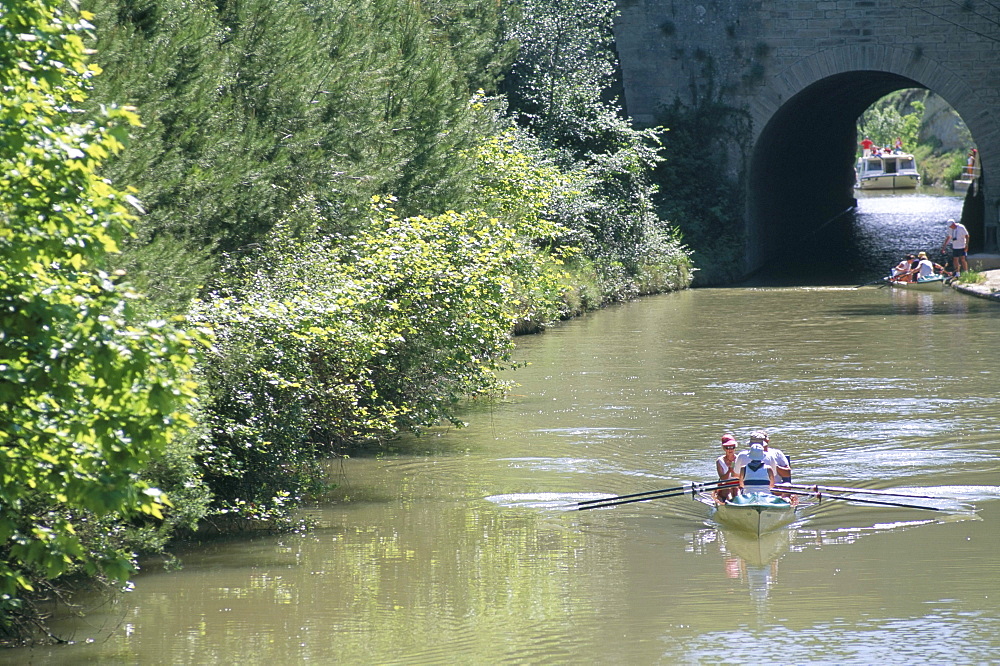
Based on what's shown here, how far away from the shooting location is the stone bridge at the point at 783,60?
99.3 feet

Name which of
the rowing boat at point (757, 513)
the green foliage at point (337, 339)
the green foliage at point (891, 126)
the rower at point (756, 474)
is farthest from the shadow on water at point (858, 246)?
the green foliage at point (891, 126)

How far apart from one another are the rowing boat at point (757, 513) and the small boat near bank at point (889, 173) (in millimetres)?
56713

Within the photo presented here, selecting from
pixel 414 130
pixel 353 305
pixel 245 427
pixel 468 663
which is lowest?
pixel 468 663

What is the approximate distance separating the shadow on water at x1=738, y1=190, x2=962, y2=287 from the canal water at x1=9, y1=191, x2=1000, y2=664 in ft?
46.0

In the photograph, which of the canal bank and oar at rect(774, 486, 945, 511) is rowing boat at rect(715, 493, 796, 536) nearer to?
oar at rect(774, 486, 945, 511)

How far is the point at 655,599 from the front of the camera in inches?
374

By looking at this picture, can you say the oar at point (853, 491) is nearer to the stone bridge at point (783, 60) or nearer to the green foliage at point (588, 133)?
the green foliage at point (588, 133)

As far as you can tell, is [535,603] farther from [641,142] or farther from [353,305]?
[641,142]

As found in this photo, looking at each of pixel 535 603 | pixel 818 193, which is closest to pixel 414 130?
pixel 535 603

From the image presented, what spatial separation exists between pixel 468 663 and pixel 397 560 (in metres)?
2.46

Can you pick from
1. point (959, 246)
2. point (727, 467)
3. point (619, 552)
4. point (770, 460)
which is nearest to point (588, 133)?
point (959, 246)

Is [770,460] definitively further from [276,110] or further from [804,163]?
[804,163]

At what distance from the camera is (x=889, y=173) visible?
65.1 meters

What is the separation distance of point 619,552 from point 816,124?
103 feet
